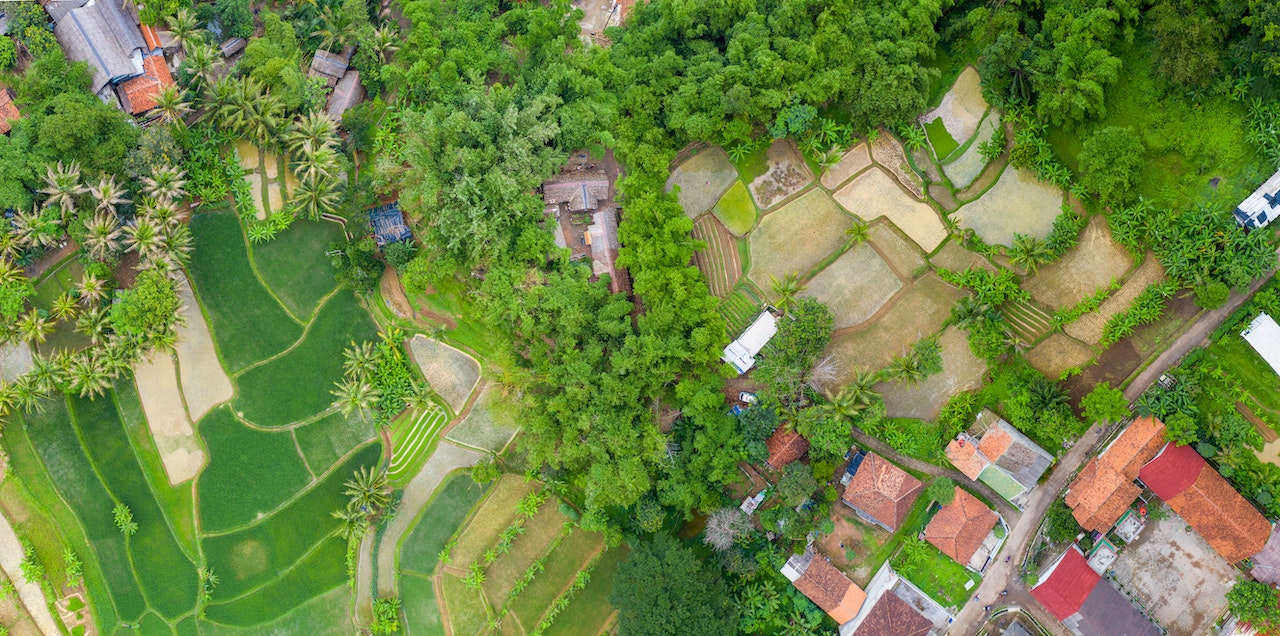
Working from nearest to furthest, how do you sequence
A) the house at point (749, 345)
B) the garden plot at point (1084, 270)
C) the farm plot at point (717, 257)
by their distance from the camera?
the garden plot at point (1084, 270)
the house at point (749, 345)
the farm plot at point (717, 257)

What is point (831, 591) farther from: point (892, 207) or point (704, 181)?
point (704, 181)

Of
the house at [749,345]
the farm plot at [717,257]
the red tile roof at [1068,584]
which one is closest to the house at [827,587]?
the red tile roof at [1068,584]

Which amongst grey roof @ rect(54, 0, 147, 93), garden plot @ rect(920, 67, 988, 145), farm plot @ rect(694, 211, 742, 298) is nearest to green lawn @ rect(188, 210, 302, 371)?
grey roof @ rect(54, 0, 147, 93)

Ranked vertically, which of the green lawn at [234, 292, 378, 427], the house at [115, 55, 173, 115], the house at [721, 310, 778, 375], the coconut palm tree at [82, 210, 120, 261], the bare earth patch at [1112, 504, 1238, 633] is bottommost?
the bare earth patch at [1112, 504, 1238, 633]

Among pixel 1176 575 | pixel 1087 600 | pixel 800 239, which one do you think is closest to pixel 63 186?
pixel 800 239

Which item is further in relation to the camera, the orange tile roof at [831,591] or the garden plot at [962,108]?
the garden plot at [962,108]

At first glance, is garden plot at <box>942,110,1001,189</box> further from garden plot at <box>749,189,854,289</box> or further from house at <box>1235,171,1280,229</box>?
house at <box>1235,171,1280,229</box>

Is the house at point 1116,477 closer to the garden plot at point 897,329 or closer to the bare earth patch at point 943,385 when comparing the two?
the bare earth patch at point 943,385

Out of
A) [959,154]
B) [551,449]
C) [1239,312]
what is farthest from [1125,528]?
[551,449]
